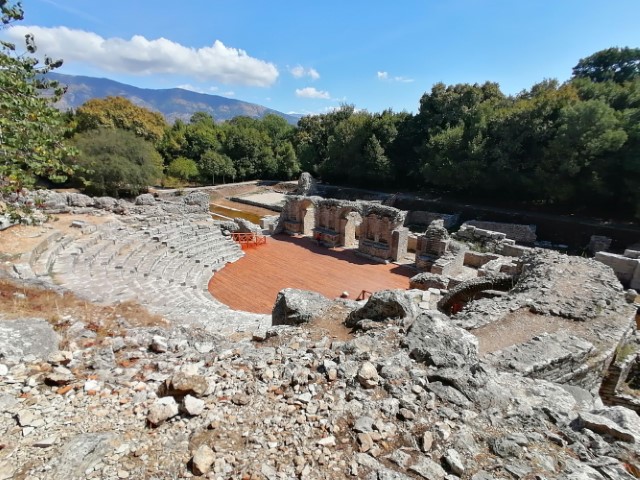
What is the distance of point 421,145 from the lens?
35.5 metres

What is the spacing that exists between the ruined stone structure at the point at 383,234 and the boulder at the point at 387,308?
13376 mm

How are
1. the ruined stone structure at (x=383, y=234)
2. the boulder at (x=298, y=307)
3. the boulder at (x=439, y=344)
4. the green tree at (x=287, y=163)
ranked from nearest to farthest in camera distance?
the boulder at (x=439, y=344), the boulder at (x=298, y=307), the ruined stone structure at (x=383, y=234), the green tree at (x=287, y=163)

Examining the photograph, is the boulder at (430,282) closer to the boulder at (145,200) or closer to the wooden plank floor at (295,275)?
the wooden plank floor at (295,275)

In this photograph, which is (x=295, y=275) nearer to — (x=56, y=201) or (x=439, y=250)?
(x=439, y=250)

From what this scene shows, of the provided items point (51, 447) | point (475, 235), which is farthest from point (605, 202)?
point (51, 447)

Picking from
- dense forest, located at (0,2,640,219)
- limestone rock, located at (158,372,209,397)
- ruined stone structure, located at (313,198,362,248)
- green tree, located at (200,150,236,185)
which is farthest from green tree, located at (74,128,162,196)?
limestone rock, located at (158,372,209,397)

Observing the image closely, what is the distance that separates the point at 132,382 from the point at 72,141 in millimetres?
33725

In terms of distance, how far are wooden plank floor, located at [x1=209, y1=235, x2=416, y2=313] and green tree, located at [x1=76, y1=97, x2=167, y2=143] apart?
2457 centimetres

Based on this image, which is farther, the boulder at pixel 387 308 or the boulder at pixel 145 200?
the boulder at pixel 145 200

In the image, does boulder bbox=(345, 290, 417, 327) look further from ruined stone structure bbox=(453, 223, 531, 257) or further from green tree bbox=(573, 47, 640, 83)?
green tree bbox=(573, 47, 640, 83)

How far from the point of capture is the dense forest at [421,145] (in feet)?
26.2

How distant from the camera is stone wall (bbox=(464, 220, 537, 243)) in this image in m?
24.8

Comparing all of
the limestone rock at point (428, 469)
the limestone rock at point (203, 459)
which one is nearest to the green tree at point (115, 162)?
the limestone rock at point (203, 459)

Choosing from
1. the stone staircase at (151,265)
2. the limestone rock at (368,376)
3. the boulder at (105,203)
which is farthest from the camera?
the boulder at (105,203)
